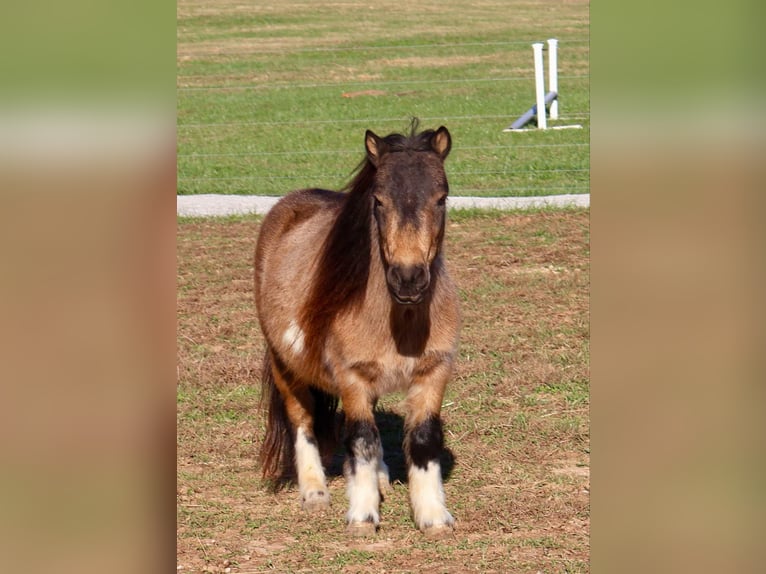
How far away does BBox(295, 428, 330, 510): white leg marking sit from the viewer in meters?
4.60

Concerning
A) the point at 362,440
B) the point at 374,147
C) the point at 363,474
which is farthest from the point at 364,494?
the point at 374,147

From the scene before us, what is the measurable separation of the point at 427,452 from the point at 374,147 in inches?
51.5

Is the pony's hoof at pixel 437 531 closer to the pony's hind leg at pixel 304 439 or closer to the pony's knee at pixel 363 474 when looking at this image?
the pony's knee at pixel 363 474

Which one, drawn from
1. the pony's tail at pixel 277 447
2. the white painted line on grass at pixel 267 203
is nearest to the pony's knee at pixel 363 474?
the pony's tail at pixel 277 447

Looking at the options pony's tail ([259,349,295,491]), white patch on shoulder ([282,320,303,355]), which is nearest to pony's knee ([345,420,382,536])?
white patch on shoulder ([282,320,303,355])

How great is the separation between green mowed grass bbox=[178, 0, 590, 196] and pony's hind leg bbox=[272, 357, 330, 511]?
20.2ft

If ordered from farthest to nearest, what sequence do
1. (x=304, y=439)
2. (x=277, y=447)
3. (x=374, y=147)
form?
1. (x=277, y=447)
2. (x=304, y=439)
3. (x=374, y=147)

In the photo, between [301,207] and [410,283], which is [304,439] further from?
[410,283]

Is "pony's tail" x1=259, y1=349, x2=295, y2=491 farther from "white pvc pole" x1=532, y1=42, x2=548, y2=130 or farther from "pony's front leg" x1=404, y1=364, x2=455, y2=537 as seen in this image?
"white pvc pole" x1=532, y1=42, x2=548, y2=130

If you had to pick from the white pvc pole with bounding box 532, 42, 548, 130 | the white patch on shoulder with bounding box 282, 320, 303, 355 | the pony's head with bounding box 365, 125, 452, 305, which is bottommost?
A: the white patch on shoulder with bounding box 282, 320, 303, 355

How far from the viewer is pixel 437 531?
4.13m
